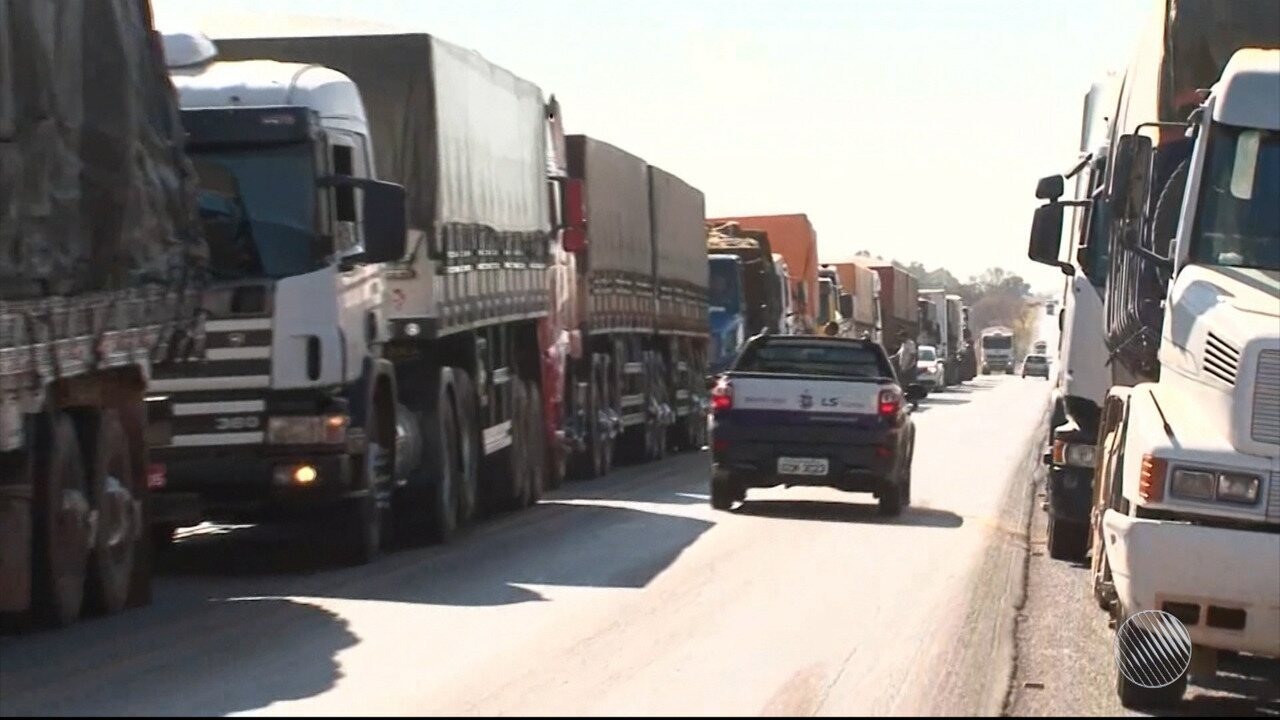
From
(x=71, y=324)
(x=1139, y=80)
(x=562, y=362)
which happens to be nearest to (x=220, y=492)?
(x=71, y=324)

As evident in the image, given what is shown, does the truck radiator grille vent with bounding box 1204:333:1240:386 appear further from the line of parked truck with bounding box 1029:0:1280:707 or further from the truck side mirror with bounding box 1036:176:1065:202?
the truck side mirror with bounding box 1036:176:1065:202

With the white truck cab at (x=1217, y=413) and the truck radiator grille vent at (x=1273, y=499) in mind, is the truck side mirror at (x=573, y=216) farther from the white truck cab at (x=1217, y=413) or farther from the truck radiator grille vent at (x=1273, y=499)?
the truck radiator grille vent at (x=1273, y=499)

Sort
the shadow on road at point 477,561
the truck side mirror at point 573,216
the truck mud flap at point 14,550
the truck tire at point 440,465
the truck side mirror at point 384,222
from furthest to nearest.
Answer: the truck side mirror at point 573,216 < the truck tire at point 440,465 < the truck side mirror at point 384,222 < the shadow on road at point 477,561 < the truck mud flap at point 14,550

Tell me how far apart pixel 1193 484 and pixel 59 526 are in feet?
20.6

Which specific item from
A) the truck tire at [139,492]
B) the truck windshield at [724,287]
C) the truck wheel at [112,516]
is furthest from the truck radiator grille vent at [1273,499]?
the truck windshield at [724,287]

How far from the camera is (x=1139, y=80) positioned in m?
15.3

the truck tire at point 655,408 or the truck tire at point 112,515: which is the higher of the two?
the truck tire at point 112,515

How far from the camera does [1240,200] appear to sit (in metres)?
12.1

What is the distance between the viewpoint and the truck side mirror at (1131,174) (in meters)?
12.5

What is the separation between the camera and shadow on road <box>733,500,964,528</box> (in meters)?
22.2

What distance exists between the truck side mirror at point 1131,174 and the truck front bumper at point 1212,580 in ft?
8.84

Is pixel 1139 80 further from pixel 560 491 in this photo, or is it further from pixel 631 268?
pixel 631 268

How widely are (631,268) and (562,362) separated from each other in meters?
6.82

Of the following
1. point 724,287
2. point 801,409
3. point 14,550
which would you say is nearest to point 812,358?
point 801,409
